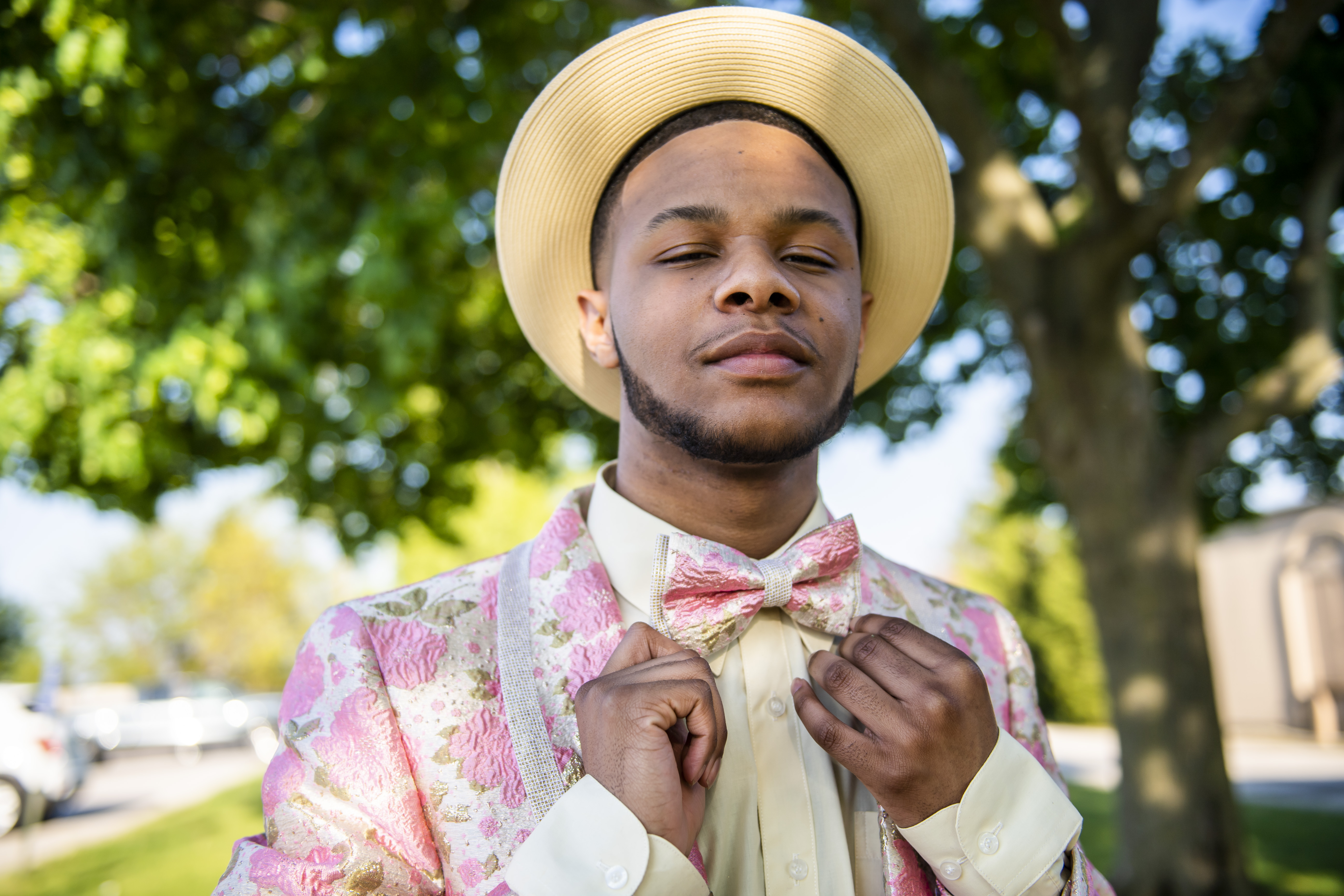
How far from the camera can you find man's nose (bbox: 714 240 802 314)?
70.4 inches

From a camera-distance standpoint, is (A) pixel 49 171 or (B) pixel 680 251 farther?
(A) pixel 49 171

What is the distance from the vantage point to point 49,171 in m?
5.68

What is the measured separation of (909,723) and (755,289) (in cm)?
82

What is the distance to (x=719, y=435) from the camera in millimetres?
1811

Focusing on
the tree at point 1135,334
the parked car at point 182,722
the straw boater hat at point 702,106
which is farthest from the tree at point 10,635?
the straw boater hat at point 702,106

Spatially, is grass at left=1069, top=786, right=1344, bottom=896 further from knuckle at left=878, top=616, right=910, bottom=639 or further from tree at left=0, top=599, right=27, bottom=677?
tree at left=0, top=599, right=27, bottom=677

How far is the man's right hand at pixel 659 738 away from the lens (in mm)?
1377

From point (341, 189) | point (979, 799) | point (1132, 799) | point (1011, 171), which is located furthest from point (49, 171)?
point (1132, 799)

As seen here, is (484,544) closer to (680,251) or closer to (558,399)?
(558,399)

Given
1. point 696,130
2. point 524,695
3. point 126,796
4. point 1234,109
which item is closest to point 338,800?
point 524,695

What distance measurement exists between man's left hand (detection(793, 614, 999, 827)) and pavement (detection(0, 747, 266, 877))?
895 centimetres

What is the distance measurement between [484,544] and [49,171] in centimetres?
2627

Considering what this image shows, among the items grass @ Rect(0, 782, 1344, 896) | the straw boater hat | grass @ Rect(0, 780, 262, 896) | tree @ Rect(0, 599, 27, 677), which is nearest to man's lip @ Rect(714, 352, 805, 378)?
the straw boater hat

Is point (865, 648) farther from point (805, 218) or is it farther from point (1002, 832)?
point (805, 218)
